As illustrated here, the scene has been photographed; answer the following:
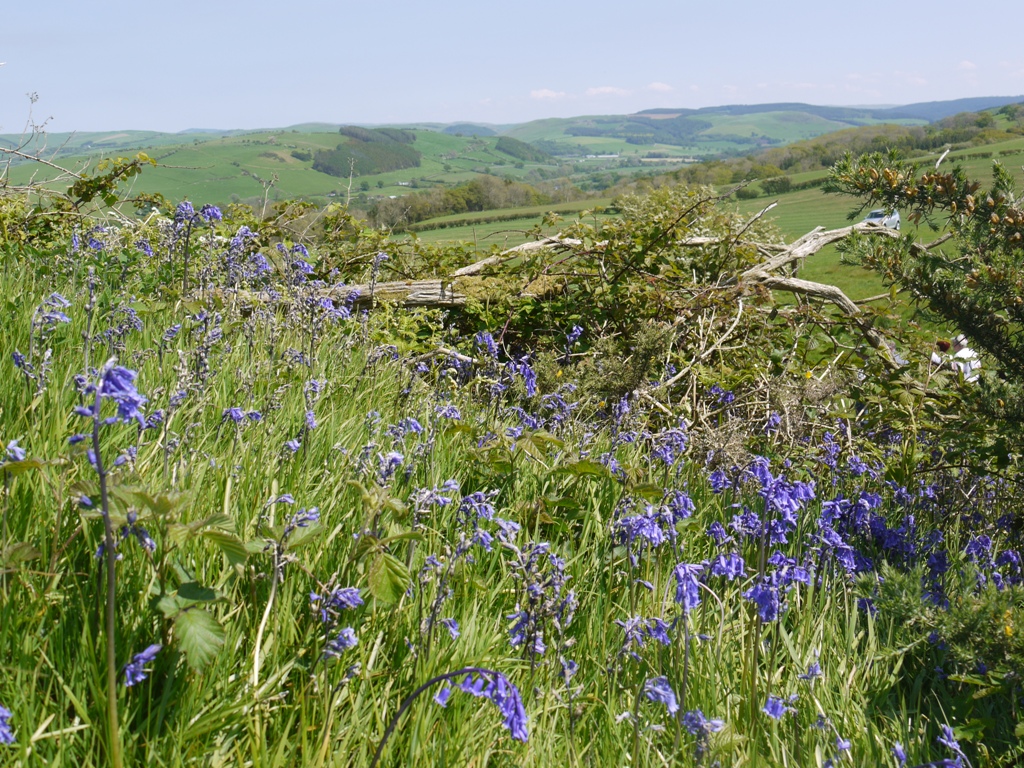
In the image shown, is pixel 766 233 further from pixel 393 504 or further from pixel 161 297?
pixel 393 504

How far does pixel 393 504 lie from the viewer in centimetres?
194

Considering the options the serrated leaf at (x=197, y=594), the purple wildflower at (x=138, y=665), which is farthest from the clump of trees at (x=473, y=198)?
the purple wildflower at (x=138, y=665)

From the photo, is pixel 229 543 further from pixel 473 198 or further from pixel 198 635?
pixel 473 198

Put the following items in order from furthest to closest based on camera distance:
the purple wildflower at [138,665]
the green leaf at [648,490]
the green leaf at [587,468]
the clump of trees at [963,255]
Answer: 1. the clump of trees at [963,255]
2. the green leaf at [587,468]
3. the green leaf at [648,490]
4. the purple wildflower at [138,665]

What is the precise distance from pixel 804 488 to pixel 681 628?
65 centimetres

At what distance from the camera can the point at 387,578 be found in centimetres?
193

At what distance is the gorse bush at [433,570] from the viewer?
177 centimetres

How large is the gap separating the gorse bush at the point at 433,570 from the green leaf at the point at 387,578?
0.03 feet

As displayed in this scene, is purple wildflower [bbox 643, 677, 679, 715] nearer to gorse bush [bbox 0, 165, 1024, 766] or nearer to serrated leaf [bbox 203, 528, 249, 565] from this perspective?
gorse bush [bbox 0, 165, 1024, 766]

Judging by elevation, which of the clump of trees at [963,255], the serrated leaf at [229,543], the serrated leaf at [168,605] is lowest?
the serrated leaf at [168,605]

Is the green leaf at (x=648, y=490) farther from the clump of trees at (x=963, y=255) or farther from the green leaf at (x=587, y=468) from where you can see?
the clump of trees at (x=963, y=255)

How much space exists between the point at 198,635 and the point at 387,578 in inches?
18.2

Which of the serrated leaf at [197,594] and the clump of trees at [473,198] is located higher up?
the clump of trees at [473,198]

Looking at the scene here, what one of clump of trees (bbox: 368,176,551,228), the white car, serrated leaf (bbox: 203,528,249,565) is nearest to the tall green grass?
serrated leaf (bbox: 203,528,249,565)
